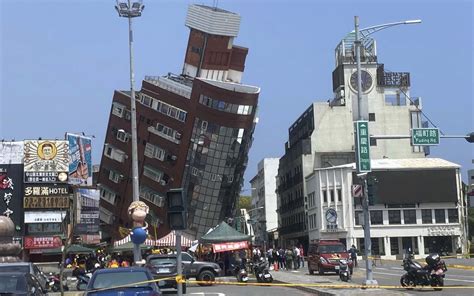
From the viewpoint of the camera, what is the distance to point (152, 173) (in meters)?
80.8

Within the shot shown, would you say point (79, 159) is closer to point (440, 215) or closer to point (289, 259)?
point (289, 259)

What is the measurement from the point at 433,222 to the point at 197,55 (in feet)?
110

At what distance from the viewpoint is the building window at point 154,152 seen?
79.3 m

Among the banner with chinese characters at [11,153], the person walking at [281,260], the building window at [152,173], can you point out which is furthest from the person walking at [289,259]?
the banner with chinese characters at [11,153]

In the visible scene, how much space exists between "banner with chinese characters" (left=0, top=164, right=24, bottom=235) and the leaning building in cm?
1183

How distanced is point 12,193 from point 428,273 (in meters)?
53.8

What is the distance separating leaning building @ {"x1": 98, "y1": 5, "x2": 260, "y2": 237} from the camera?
75.5m

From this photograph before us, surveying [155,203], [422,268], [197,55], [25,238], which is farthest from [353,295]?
[197,55]

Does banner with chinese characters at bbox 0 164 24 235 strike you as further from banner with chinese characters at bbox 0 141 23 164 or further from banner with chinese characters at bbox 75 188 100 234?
banner with chinese characters at bbox 75 188 100 234

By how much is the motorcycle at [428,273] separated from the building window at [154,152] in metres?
55.9

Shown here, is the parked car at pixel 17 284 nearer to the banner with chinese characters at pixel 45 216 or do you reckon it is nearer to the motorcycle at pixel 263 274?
the motorcycle at pixel 263 274

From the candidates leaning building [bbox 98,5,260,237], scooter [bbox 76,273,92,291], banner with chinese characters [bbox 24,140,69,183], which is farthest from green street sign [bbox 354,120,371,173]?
banner with chinese characters [bbox 24,140,69,183]

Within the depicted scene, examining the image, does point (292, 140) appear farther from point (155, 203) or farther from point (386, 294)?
point (386, 294)

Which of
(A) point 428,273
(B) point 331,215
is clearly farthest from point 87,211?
(A) point 428,273
